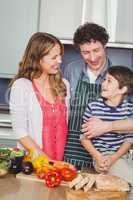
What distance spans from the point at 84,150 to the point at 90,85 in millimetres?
281

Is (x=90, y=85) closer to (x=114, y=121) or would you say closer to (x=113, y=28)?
(x=114, y=121)

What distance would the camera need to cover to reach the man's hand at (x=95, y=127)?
1620 millimetres

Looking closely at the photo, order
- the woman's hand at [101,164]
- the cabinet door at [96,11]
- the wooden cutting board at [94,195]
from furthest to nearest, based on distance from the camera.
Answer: the cabinet door at [96,11], the woman's hand at [101,164], the wooden cutting board at [94,195]

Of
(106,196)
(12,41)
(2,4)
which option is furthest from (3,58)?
(106,196)

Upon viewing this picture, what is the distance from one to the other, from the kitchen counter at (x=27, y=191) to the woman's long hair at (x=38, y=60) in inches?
20.1

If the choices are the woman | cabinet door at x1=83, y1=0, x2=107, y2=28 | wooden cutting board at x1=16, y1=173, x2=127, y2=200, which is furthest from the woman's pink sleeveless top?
cabinet door at x1=83, y1=0, x2=107, y2=28

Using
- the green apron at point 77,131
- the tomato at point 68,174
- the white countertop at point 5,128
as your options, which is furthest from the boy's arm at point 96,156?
the white countertop at point 5,128

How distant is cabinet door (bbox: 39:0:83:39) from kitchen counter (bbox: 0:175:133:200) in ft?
4.26

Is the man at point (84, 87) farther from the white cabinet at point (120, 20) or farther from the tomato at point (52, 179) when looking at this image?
the white cabinet at point (120, 20)

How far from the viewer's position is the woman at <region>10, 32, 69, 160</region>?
1.70 meters

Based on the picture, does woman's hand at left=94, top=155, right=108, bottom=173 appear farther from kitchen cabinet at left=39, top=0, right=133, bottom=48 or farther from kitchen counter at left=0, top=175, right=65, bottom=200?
kitchen cabinet at left=39, top=0, right=133, bottom=48

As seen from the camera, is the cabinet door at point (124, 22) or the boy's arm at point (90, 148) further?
the cabinet door at point (124, 22)

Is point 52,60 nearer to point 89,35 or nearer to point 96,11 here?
point 89,35

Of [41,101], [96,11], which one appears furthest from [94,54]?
[96,11]
